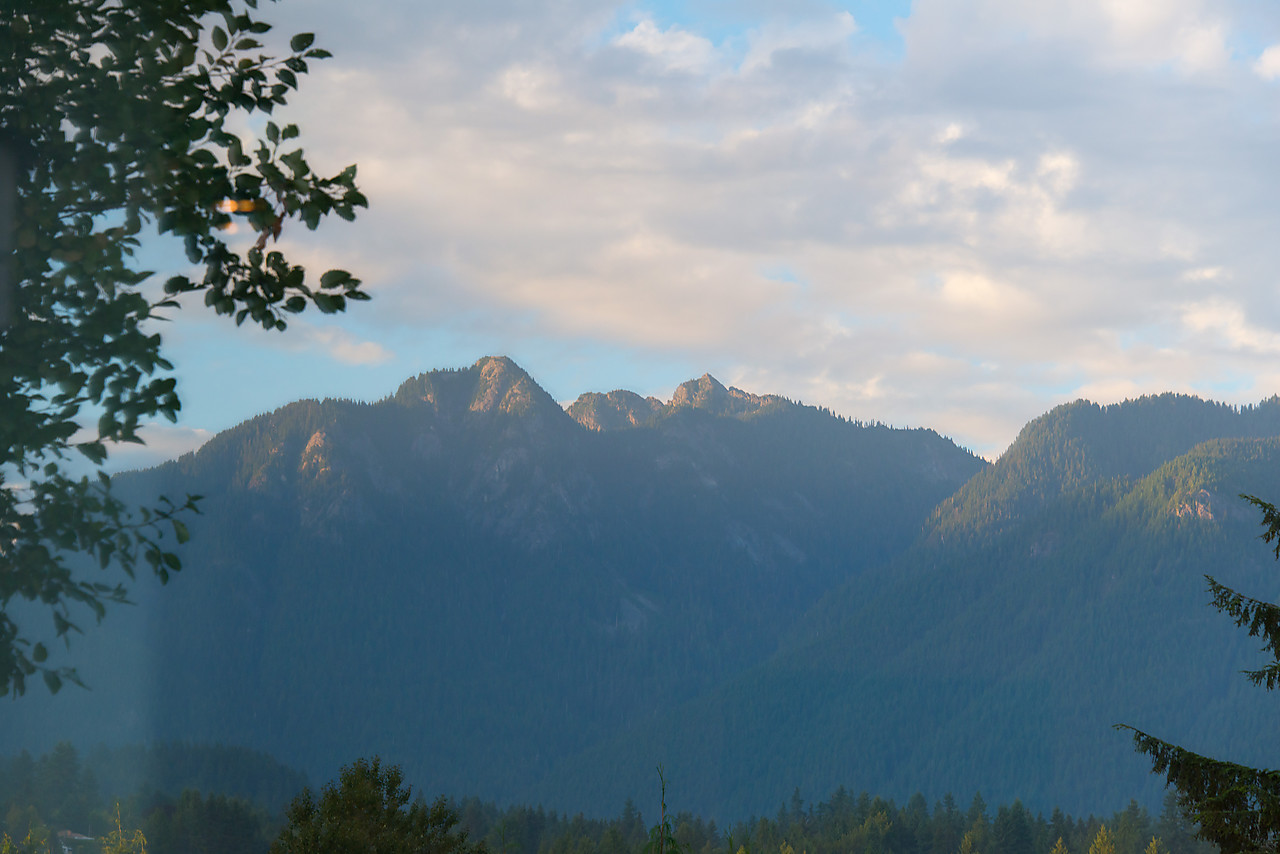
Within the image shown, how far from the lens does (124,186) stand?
7.41 metres

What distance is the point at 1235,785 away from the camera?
15.6 m

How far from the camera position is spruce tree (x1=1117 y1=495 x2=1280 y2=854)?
50.0 ft

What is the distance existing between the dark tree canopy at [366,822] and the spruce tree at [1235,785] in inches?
777

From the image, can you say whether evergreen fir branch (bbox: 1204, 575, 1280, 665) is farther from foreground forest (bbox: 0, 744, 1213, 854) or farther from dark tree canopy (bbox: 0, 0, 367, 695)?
foreground forest (bbox: 0, 744, 1213, 854)

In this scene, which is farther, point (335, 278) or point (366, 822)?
point (366, 822)

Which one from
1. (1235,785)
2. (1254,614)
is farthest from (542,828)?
(1235,785)

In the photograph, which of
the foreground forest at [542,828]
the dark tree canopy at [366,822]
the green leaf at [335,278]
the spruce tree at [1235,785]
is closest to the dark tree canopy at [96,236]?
the green leaf at [335,278]

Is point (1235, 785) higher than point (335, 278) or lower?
lower

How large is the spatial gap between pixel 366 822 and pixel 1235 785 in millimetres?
22806

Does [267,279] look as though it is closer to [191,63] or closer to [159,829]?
[191,63]

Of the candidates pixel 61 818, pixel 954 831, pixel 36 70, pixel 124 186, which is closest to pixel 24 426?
pixel 124 186

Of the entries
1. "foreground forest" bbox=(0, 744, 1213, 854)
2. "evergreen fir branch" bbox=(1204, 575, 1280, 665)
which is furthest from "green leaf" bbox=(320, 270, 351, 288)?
"foreground forest" bbox=(0, 744, 1213, 854)

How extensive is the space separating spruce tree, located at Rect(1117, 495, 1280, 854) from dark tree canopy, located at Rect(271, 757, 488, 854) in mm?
19724

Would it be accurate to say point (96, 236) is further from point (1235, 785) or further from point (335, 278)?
point (1235, 785)
